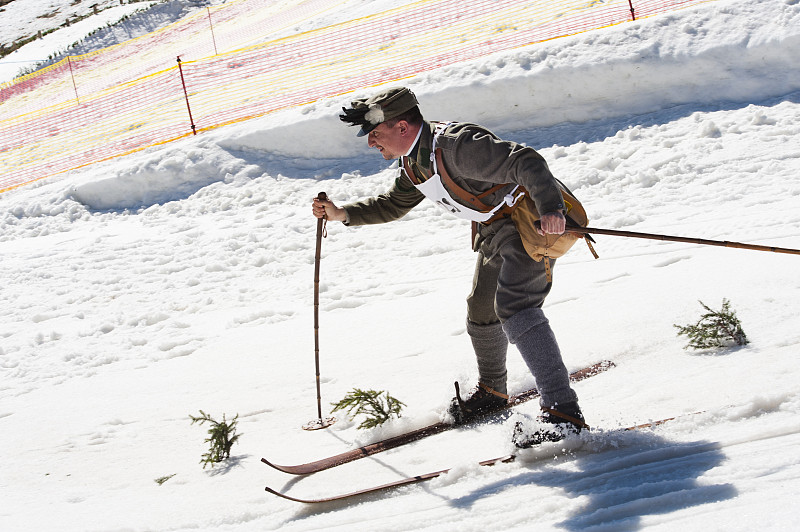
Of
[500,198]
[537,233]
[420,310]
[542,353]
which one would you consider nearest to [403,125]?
[500,198]

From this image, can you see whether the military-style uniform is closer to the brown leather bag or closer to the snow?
the brown leather bag

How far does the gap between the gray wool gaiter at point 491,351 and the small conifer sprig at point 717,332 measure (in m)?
0.98

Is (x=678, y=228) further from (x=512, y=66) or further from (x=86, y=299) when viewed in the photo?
(x=86, y=299)

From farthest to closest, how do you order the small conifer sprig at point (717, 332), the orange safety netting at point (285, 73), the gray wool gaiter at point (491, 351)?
the orange safety netting at point (285, 73) → the small conifer sprig at point (717, 332) → the gray wool gaiter at point (491, 351)

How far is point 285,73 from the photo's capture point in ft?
41.0

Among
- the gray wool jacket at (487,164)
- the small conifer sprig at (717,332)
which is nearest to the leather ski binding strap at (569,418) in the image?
the gray wool jacket at (487,164)

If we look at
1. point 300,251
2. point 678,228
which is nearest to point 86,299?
point 300,251

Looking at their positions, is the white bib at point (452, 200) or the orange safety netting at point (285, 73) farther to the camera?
the orange safety netting at point (285, 73)

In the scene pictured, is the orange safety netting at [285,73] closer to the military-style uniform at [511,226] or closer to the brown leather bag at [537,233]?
the military-style uniform at [511,226]

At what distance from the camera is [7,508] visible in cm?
326

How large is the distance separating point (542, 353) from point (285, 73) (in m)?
10.8

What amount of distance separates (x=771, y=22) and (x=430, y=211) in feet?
15.7

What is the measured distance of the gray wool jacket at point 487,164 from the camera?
261 centimetres

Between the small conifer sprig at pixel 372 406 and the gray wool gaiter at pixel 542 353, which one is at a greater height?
the gray wool gaiter at pixel 542 353
